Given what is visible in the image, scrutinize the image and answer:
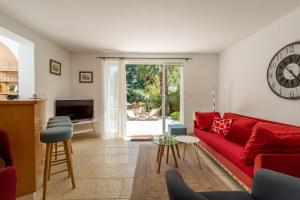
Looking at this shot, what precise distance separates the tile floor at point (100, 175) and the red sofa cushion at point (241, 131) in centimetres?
54

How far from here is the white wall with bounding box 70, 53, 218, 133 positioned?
17.6ft

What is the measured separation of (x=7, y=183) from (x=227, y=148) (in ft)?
8.43

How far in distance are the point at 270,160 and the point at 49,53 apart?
4.34 m

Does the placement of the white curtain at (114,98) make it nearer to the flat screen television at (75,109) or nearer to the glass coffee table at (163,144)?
the flat screen television at (75,109)

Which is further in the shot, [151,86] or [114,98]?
[151,86]

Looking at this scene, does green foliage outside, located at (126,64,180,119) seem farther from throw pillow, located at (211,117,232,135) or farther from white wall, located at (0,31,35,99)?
white wall, located at (0,31,35,99)

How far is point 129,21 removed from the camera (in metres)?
3.10

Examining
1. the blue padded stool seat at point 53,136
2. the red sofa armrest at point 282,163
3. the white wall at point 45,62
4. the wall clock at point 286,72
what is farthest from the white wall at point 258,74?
the white wall at point 45,62

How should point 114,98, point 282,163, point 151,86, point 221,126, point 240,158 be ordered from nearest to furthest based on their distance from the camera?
point 282,163 < point 240,158 < point 221,126 < point 114,98 < point 151,86

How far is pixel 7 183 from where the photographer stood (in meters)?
1.33

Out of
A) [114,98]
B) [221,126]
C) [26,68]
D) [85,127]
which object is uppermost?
[26,68]

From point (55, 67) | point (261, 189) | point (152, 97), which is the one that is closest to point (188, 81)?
point (152, 97)

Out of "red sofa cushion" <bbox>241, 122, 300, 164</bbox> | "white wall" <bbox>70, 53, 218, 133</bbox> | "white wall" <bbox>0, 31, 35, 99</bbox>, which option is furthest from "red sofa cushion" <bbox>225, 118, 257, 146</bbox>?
"white wall" <bbox>0, 31, 35, 99</bbox>

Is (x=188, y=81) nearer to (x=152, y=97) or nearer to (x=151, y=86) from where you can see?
(x=151, y=86)
